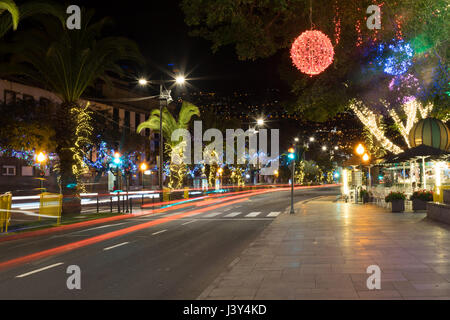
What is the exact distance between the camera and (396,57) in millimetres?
17891

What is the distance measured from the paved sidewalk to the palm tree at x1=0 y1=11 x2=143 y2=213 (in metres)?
12.5

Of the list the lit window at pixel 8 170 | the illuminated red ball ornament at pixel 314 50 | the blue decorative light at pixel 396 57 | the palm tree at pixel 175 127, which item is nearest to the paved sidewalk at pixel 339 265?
the illuminated red ball ornament at pixel 314 50

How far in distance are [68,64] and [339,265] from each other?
1759 centimetres

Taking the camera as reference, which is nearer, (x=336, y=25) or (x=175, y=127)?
(x=336, y=25)

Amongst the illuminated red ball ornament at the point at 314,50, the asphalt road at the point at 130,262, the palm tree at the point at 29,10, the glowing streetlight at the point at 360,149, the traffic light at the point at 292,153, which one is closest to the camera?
the asphalt road at the point at 130,262

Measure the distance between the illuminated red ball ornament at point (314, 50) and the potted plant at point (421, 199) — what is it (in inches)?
463

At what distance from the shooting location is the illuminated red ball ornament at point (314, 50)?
523 inches

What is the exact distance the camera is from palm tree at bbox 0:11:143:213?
70.0ft

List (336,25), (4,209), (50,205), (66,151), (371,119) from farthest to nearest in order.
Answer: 1. (371,119)
2. (66,151)
3. (50,205)
4. (336,25)
5. (4,209)

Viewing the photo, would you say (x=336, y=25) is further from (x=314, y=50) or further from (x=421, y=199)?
(x=421, y=199)

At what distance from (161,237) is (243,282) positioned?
8.34 meters

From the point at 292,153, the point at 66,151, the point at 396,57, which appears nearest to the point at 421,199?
the point at 292,153

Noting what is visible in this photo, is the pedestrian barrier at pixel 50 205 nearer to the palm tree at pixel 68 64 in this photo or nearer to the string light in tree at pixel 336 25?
the palm tree at pixel 68 64
